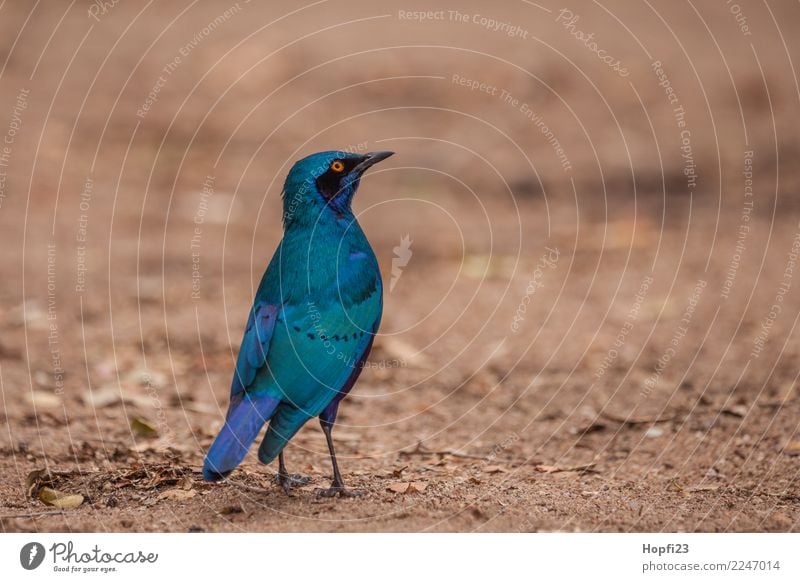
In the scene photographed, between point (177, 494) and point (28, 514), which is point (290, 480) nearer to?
point (177, 494)

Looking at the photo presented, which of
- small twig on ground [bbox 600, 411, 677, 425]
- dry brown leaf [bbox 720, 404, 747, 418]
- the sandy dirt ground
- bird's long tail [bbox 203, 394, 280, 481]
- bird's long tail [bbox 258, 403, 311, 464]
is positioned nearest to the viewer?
bird's long tail [bbox 203, 394, 280, 481]

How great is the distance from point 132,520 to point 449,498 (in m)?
1.88

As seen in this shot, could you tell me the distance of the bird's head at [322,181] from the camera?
6.02 metres

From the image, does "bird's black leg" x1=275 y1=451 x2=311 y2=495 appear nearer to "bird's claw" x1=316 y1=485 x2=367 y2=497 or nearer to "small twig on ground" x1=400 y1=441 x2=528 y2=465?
"bird's claw" x1=316 y1=485 x2=367 y2=497

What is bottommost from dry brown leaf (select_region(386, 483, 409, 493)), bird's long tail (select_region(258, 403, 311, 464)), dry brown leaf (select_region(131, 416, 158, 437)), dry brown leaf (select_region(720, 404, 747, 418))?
dry brown leaf (select_region(386, 483, 409, 493))

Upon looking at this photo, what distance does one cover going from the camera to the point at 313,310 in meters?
6.00

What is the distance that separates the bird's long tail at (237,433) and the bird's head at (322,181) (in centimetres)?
113

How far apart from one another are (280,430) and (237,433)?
27 cm

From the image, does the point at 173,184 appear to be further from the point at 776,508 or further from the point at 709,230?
the point at 776,508

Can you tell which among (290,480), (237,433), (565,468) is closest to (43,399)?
(290,480)

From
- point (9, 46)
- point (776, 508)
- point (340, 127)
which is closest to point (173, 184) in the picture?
point (340, 127)

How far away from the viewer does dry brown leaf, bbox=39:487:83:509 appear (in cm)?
625

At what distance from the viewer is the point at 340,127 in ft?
50.0

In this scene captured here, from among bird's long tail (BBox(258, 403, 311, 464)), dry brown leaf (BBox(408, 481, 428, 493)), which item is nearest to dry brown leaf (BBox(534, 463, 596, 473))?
dry brown leaf (BBox(408, 481, 428, 493))
